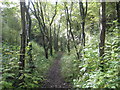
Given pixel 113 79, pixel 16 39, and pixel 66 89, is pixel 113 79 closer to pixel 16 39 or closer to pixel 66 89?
pixel 66 89

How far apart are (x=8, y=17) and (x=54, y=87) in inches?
448

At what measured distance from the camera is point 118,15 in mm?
7355

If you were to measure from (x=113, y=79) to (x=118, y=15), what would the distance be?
6396 millimetres

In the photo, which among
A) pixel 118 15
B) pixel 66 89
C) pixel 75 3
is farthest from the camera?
pixel 75 3

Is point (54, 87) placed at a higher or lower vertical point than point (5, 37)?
lower

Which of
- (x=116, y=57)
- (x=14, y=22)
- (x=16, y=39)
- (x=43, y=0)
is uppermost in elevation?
(x=43, y=0)

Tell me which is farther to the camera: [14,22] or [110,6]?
[14,22]

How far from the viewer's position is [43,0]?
40.6 feet

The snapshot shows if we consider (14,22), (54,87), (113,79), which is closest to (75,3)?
(14,22)

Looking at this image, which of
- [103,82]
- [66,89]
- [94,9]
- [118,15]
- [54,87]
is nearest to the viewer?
[103,82]

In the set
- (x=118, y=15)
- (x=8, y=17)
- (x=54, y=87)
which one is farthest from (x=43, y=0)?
(x=54, y=87)

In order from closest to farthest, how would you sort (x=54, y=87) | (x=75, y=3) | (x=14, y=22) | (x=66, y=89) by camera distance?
(x=66, y=89) < (x=54, y=87) < (x=75, y=3) < (x=14, y=22)

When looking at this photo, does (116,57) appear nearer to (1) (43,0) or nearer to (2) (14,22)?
(1) (43,0)

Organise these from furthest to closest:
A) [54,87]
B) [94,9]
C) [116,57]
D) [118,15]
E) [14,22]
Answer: [14,22], [94,9], [118,15], [54,87], [116,57]
